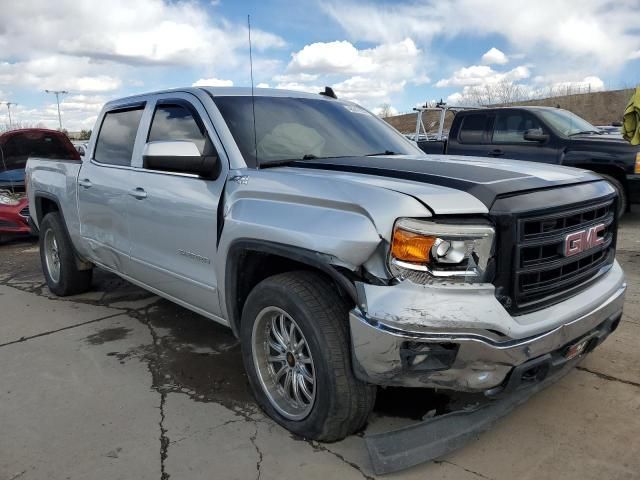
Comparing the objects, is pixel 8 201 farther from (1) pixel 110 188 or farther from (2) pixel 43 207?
(1) pixel 110 188

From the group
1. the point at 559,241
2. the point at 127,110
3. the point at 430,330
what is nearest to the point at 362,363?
the point at 430,330

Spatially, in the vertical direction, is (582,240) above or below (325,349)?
above

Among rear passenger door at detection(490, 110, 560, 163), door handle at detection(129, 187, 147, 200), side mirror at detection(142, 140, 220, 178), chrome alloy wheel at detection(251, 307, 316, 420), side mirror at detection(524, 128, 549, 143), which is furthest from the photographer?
rear passenger door at detection(490, 110, 560, 163)

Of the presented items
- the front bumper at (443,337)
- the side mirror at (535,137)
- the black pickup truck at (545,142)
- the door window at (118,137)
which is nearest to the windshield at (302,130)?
the door window at (118,137)

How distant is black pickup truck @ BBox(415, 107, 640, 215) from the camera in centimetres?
805

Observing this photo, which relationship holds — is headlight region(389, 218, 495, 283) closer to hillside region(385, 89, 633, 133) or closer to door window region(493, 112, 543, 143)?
door window region(493, 112, 543, 143)

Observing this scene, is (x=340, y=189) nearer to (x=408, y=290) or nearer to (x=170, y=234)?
(x=408, y=290)

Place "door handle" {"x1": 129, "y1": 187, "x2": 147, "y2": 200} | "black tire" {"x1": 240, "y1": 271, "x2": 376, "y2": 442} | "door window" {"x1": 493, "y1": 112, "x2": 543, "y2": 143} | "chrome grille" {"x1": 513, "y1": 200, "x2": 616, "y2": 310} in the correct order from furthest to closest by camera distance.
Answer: "door window" {"x1": 493, "y1": 112, "x2": 543, "y2": 143} → "door handle" {"x1": 129, "y1": 187, "x2": 147, "y2": 200} → "black tire" {"x1": 240, "y1": 271, "x2": 376, "y2": 442} → "chrome grille" {"x1": 513, "y1": 200, "x2": 616, "y2": 310}

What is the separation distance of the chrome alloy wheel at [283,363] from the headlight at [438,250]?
27.4 inches

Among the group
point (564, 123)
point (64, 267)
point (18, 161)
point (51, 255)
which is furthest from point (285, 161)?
point (18, 161)

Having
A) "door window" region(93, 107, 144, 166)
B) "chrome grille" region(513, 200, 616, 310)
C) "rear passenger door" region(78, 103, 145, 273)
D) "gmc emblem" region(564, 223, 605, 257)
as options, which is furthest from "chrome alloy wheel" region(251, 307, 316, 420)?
"door window" region(93, 107, 144, 166)

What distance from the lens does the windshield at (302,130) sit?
3.41 m

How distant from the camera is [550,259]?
256 cm

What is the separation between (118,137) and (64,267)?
1.69 m
